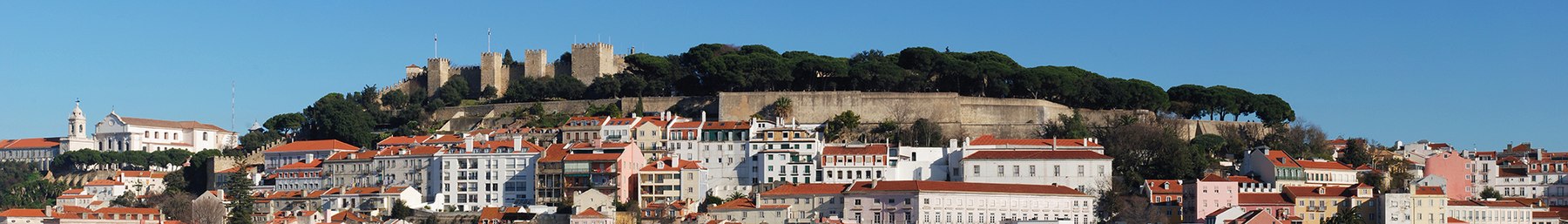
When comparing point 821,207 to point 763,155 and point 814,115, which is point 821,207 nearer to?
point 763,155

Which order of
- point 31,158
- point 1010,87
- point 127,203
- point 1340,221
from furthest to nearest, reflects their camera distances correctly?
point 31,158 < point 1010,87 < point 127,203 < point 1340,221

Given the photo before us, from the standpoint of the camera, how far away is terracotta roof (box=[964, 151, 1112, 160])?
63312 millimetres

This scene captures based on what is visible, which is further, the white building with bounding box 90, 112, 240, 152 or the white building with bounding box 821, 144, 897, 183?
the white building with bounding box 90, 112, 240, 152

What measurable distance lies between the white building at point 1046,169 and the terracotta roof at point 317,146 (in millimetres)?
23198

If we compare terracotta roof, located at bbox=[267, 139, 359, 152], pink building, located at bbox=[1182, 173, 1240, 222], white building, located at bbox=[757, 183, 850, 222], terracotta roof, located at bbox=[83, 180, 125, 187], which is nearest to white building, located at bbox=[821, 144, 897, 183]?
white building, located at bbox=[757, 183, 850, 222]

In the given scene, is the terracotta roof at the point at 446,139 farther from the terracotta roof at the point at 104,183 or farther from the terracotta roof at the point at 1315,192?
the terracotta roof at the point at 1315,192

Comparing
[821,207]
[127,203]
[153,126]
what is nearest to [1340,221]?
[821,207]

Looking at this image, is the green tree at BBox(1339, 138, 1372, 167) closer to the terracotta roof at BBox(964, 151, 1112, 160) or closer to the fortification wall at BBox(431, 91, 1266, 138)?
the fortification wall at BBox(431, 91, 1266, 138)

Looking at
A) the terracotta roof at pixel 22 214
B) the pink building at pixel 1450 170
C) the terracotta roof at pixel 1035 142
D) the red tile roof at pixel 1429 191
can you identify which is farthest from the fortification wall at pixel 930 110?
the terracotta roof at pixel 22 214

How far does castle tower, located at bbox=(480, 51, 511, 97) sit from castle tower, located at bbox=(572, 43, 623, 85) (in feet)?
11.4

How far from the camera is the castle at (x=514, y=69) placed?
3356 inches

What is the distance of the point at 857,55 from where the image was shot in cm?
8938

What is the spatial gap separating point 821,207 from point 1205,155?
1519 centimetres

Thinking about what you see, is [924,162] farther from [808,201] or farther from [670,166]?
[670,166]
